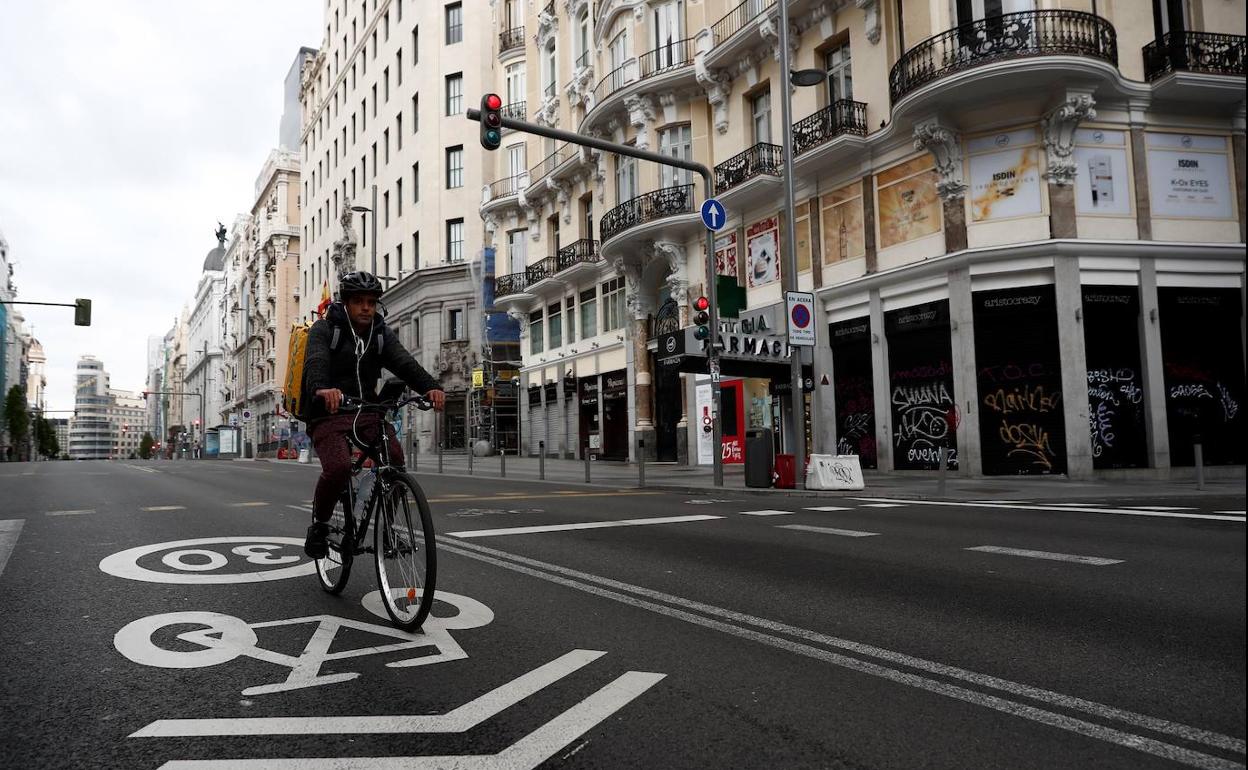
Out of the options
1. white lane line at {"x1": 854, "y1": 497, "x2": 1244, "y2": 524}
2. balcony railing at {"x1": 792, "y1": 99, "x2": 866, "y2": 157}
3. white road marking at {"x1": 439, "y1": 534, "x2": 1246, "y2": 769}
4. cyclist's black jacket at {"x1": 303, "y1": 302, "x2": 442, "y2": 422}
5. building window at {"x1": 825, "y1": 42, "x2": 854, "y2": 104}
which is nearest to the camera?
white road marking at {"x1": 439, "y1": 534, "x2": 1246, "y2": 769}

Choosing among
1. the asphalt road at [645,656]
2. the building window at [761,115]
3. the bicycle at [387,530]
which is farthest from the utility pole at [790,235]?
the bicycle at [387,530]

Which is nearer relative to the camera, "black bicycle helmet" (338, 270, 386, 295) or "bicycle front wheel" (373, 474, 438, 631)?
"bicycle front wheel" (373, 474, 438, 631)

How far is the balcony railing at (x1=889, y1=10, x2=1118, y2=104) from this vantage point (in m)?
16.3

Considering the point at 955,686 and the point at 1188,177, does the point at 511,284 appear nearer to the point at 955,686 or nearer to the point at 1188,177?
the point at 1188,177

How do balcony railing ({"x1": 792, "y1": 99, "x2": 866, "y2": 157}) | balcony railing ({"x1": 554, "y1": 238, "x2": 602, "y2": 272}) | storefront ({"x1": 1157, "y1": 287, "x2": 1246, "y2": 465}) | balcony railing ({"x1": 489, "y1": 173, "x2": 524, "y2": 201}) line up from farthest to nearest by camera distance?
1. balcony railing ({"x1": 489, "y1": 173, "x2": 524, "y2": 201})
2. balcony railing ({"x1": 554, "y1": 238, "x2": 602, "y2": 272})
3. balcony railing ({"x1": 792, "y1": 99, "x2": 866, "y2": 157})
4. storefront ({"x1": 1157, "y1": 287, "x2": 1246, "y2": 465})

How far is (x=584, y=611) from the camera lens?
4594mm

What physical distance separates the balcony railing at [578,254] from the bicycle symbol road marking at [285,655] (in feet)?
85.9

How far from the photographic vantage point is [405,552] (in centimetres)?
424

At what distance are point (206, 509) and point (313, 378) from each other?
7251 mm

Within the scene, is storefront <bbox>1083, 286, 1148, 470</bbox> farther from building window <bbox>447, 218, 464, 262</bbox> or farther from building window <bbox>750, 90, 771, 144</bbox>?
building window <bbox>447, 218, 464, 262</bbox>

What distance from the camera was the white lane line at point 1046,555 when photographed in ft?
19.7

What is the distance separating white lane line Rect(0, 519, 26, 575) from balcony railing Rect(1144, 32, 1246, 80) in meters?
20.9

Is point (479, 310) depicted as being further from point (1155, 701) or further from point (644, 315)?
point (1155, 701)

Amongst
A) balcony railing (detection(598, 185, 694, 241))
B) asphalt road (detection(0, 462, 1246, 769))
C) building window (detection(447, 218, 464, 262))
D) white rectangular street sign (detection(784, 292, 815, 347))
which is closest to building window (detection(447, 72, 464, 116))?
building window (detection(447, 218, 464, 262))
